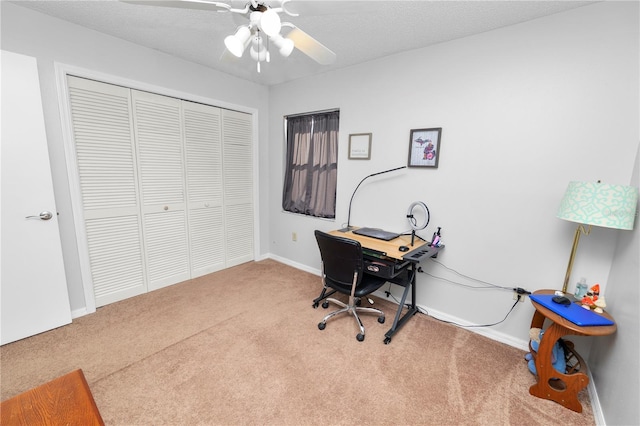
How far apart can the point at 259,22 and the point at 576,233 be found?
2.34 m

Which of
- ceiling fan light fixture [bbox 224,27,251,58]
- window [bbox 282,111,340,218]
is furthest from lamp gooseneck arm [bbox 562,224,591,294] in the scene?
ceiling fan light fixture [bbox 224,27,251,58]

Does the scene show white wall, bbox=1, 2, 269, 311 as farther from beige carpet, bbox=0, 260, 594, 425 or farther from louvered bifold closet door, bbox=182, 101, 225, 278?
beige carpet, bbox=0, 260, 594, 425

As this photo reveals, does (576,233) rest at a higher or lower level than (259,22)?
lower

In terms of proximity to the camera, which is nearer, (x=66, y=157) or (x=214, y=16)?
(x=214, y=16)

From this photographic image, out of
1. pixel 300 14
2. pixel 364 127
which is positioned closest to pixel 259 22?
pixel 300 14

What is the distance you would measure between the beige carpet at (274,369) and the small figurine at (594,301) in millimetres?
583

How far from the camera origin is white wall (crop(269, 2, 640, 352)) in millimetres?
1682

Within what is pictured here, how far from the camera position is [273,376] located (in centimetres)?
175

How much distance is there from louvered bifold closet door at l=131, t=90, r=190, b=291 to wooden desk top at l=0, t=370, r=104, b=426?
1.87m

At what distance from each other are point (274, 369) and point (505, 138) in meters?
2.42

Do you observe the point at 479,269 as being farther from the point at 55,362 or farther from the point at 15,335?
the point at 15,335

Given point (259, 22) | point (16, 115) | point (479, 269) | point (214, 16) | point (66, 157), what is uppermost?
point (214, 16)

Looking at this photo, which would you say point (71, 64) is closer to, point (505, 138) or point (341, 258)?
point (341, 258)

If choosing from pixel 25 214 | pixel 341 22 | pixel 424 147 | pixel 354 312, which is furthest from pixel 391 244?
pixel 25 214
